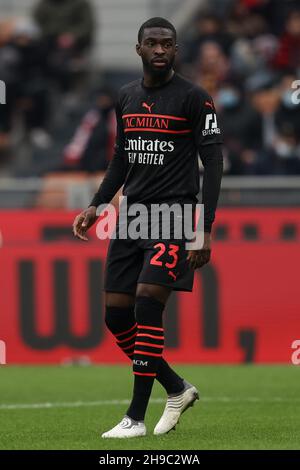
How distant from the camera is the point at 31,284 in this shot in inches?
535

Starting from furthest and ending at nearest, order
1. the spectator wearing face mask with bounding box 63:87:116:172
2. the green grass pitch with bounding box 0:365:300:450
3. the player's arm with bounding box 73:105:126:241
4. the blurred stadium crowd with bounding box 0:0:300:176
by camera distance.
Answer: the spectator wearing face mask with bounding box 63:87:116:172
the blurred stadium crowd with bounding box 0:0:300:176
the player's arm with bounding box 73:105:126:241
the green grass pitch with bounding box 0:365:300:450

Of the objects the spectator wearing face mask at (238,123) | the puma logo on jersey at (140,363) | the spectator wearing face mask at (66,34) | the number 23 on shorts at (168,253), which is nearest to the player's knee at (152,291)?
the number 23 on shorts at (168,253)

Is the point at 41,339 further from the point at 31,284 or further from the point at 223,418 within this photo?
the point at 223,418

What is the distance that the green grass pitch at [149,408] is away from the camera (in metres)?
7.65

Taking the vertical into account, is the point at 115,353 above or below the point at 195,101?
below

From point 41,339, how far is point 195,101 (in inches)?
237

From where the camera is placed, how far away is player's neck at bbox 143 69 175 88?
806 centimetres

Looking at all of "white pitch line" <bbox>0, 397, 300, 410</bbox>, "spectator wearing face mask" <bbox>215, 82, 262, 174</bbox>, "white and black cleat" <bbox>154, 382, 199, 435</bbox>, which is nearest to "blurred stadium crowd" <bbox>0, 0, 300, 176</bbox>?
"spectator wearing face mask" <bbox>215, 82, 262, 174</bbox>

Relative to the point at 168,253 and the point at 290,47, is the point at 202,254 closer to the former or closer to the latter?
the point at 168,253

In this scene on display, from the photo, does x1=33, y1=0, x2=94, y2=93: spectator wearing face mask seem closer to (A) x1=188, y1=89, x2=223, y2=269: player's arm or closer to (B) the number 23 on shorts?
(A) x1=188, y1=89, x2=223, y2=269: player's arm

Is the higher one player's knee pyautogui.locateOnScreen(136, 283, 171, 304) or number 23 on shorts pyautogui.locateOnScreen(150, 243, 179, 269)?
number 23 on shorts pyautogui.locateOnScreen(150, 243, 179, 269)

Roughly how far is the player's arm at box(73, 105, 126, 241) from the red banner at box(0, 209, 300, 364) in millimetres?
5024
